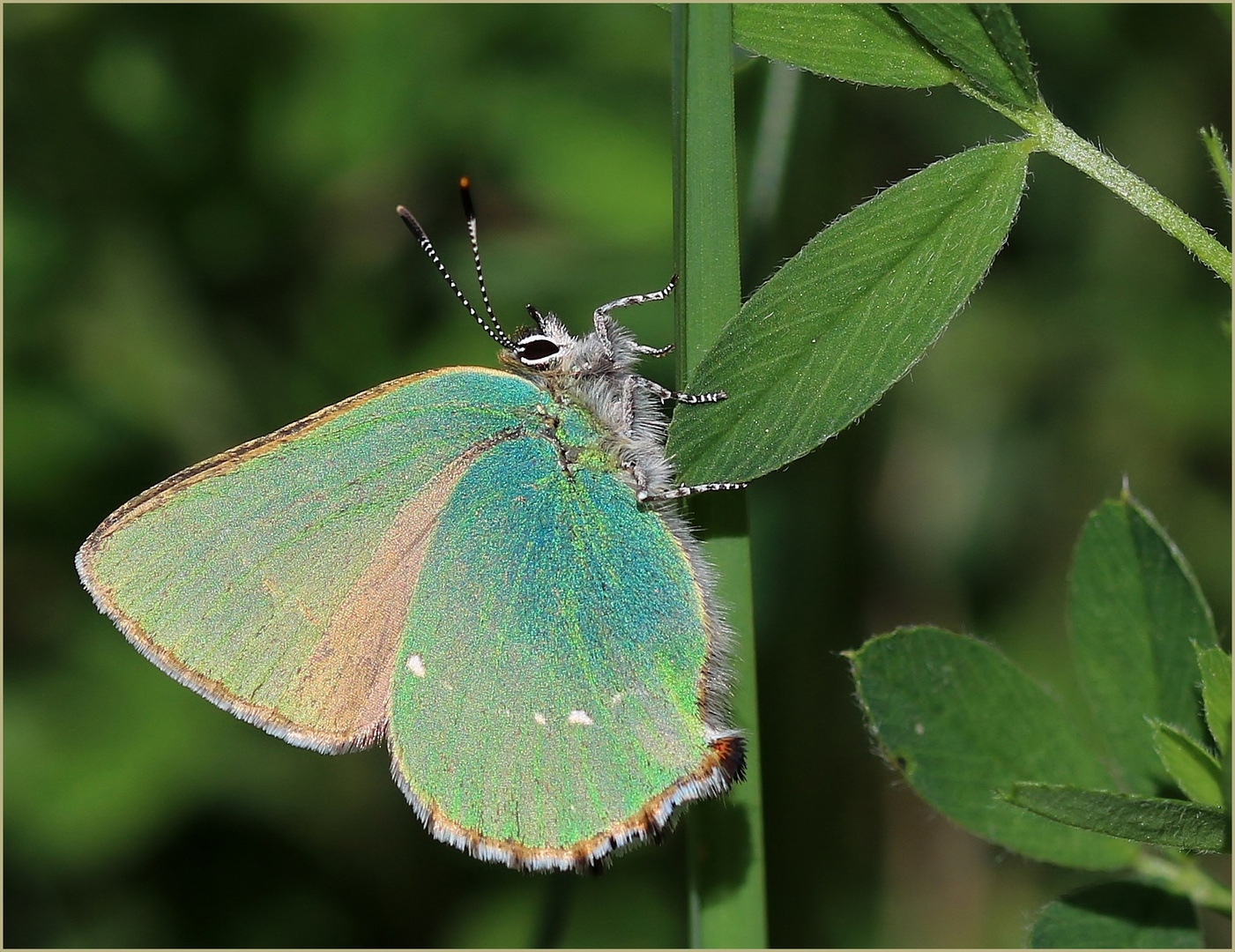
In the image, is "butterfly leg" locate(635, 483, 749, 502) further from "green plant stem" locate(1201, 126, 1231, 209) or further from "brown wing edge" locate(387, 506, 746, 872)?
"green plant stem" locate(1201, 126, 1231, 209)

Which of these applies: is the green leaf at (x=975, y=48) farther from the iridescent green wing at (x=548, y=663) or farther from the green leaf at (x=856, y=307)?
the iridescent green wing at (x=548, y=663)

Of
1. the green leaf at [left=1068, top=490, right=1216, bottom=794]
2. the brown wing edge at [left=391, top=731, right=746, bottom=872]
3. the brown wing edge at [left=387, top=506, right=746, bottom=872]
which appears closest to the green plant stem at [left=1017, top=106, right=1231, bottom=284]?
the green leaf at [left=1068, top=490, right=1216, bottom=794]

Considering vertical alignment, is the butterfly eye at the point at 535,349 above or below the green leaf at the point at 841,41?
below

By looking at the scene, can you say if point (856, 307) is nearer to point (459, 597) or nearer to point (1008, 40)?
point (1008, 40)

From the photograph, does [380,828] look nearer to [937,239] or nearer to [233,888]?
[233,888]

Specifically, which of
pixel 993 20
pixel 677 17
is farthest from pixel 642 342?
pixel 993 20

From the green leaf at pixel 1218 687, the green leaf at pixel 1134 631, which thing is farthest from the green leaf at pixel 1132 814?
the green leaf at pixel 1134 631

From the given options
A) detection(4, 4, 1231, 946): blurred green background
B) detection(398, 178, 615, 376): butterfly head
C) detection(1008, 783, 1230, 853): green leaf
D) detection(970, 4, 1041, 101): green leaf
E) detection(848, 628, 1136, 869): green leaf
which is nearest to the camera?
detection(1008, 783, 1230, 853): green leaf
